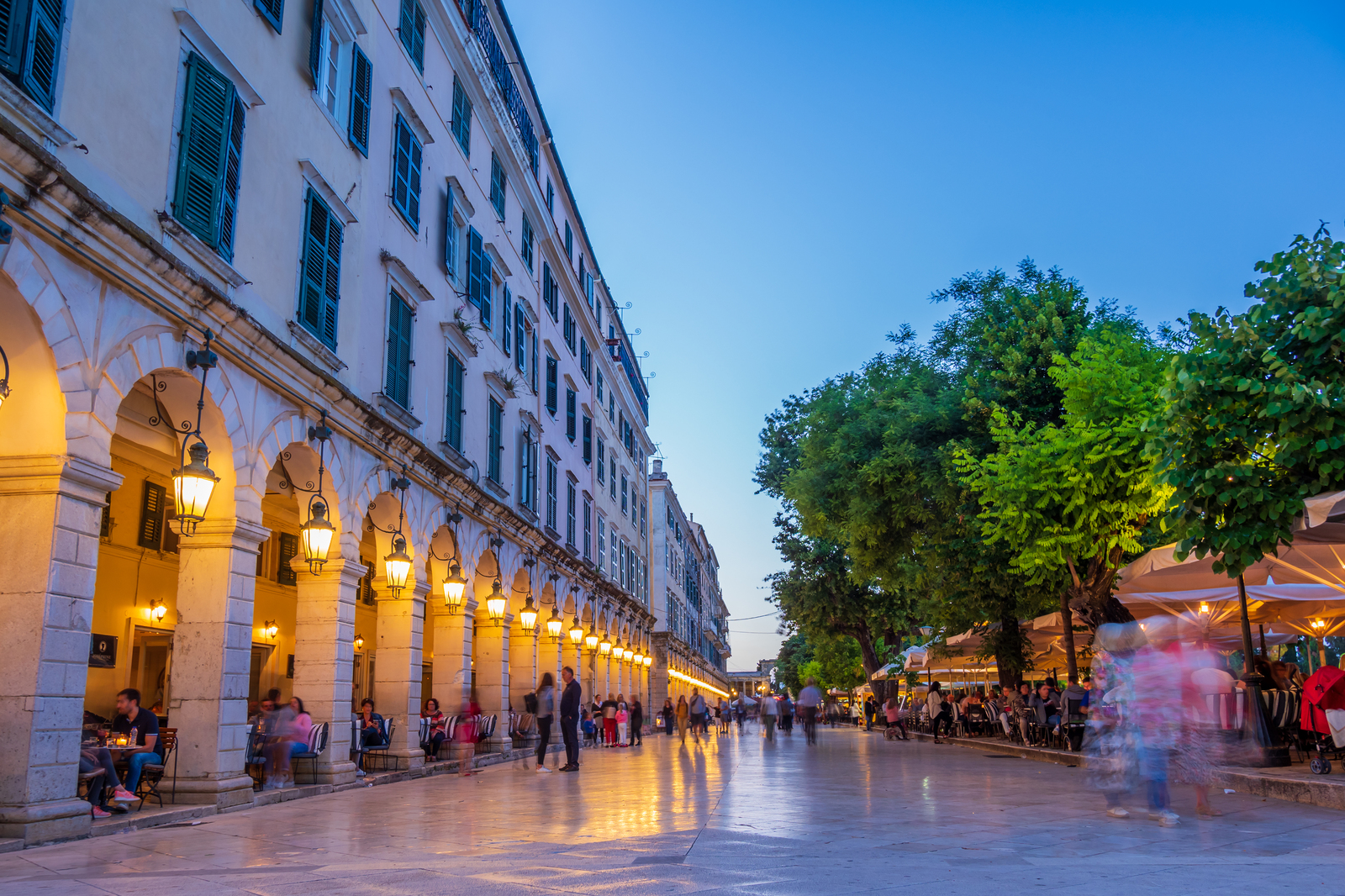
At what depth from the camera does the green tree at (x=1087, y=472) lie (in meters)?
14.8

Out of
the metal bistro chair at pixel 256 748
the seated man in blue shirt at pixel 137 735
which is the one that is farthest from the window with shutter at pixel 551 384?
the seated man in blue shirt at pixel 137 735

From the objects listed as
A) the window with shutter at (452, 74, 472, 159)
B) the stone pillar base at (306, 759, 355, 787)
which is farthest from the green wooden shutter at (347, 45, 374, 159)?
the stone pillar base at (306, 759, 355, 787)

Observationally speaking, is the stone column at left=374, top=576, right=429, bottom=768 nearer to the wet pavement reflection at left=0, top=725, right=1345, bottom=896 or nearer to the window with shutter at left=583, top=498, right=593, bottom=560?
the wet pavement reflection at left=0, top=725, right=1345, bottom=896

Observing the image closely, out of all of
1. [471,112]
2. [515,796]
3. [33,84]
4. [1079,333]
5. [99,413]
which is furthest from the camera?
[471,112]

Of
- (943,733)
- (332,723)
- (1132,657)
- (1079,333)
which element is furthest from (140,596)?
(943,733)

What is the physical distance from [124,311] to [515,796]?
7.05 metres

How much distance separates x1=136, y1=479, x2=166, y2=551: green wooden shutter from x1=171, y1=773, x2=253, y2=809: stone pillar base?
639cm

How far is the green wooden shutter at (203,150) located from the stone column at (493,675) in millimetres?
12316

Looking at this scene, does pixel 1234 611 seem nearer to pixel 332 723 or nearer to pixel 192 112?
pixel 332 723

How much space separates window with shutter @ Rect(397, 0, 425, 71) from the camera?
1762cm

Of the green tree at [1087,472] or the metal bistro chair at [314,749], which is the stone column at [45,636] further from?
the green tree at [1087,472]

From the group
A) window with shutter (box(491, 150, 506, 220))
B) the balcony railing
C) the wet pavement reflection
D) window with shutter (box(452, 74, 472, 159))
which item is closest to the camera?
the wet pavement reflection

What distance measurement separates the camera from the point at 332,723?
13766 millimetres

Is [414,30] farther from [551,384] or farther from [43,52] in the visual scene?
→ [551,384]
